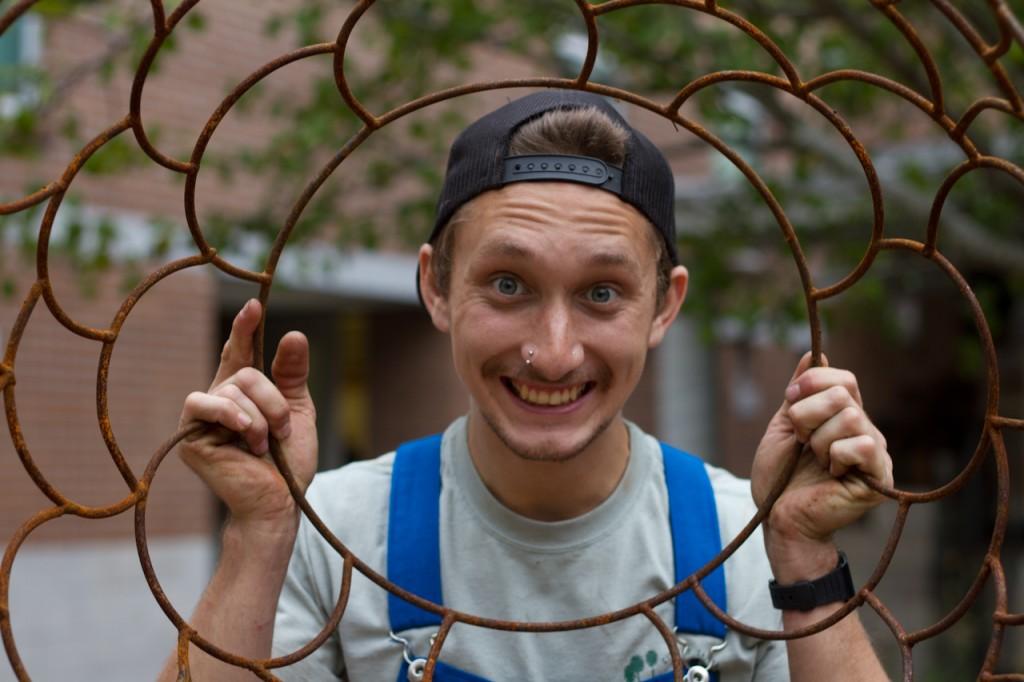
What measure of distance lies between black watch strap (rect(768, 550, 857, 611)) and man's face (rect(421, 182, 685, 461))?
39 centimetres

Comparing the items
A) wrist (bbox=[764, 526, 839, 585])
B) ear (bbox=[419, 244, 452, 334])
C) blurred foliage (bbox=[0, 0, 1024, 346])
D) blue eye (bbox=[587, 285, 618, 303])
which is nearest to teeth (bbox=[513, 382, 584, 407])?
blue eye (bbox=[587, 285, 618, 303])

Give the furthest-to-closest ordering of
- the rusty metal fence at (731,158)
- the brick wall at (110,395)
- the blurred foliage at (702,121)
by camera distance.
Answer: the brick wall at (110,395) < the blurred foliage at (702,121) < the rusty metal fence at (731,158)

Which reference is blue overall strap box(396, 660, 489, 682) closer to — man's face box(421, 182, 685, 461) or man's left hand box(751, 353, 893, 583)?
man's face box(421, 182, 685, 461)

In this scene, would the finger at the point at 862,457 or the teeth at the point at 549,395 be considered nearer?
the finger at the point at 862,457

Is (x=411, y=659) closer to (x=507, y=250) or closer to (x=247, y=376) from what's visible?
(x=247, y=376)

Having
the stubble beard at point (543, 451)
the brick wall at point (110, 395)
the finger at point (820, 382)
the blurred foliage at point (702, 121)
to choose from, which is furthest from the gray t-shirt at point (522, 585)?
the brick wall at point (110, 395)

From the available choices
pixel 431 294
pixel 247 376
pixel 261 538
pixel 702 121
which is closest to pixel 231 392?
pixel 247 376

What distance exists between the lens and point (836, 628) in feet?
5.99

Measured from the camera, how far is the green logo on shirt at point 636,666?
1.97 metres

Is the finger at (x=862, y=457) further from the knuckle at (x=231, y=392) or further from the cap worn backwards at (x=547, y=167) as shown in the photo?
the knuckle at (x=231, y=392)

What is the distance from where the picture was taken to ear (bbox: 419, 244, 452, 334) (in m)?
2.16

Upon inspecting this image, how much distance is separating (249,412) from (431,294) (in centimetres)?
55

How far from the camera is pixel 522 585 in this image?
2016 millimetres

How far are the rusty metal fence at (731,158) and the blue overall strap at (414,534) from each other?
0.12 metres
